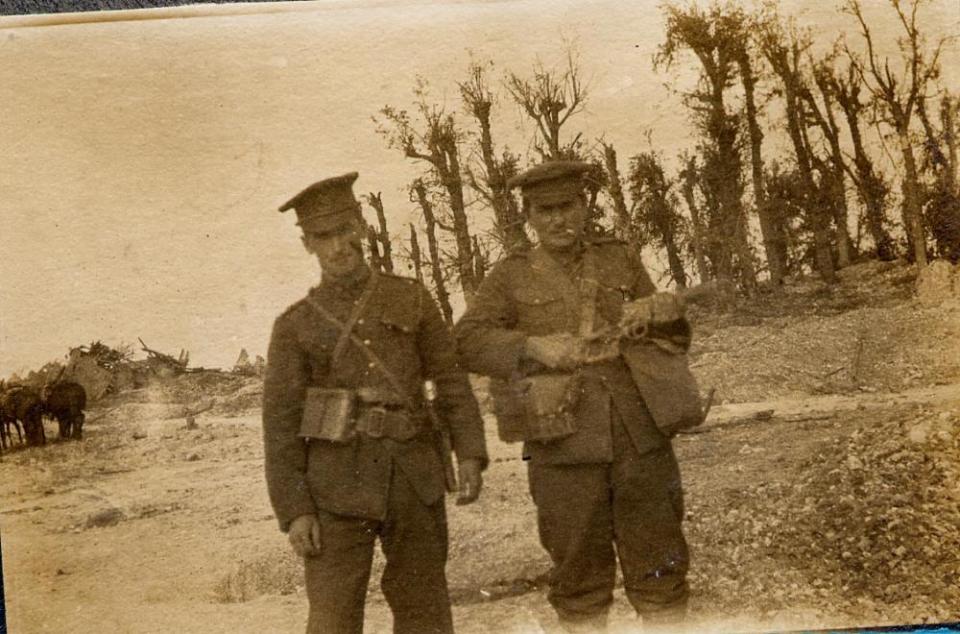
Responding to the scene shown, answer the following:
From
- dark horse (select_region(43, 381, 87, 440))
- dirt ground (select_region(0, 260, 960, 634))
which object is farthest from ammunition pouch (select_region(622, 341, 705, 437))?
dark horse (select_region(43, 381, 87, 440))

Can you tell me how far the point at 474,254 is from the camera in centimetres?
236

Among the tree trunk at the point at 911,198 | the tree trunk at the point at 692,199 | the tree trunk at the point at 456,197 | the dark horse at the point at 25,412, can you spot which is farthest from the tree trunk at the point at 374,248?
the tree trunk at the point at 911,198

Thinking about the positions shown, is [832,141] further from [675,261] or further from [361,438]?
[361,438]

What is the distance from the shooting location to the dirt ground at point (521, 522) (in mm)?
2400

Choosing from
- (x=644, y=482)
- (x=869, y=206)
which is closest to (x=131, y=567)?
(x=644, y=482)

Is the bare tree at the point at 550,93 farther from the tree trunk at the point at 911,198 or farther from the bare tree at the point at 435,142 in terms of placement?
the tree trunk at the point at 911,198

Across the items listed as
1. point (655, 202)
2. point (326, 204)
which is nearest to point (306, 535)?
point (326, 204)

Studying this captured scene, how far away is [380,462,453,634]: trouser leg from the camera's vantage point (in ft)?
6.74

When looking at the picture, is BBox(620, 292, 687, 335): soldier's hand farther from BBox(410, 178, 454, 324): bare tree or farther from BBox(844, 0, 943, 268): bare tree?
BBox(844, 0, 943, 268): bare tree

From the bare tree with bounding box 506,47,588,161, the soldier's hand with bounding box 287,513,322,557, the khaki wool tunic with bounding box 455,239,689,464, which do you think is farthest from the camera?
the bare tree with bounding box 506,47,588,161

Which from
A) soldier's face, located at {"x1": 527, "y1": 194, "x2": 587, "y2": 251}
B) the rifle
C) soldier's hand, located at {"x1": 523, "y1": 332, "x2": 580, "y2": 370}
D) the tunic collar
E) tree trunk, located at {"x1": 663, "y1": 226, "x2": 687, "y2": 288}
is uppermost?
soldier's face, located at {"x1": 527, "y1": 194, "x2": 587, "y2": 251}

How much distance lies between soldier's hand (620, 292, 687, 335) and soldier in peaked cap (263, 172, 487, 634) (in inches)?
18.9

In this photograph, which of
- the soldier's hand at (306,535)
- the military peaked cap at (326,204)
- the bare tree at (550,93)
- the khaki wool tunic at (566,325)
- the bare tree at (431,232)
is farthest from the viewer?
the bare tree at (550,93)

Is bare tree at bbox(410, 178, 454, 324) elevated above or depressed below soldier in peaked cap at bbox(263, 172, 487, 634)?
above
